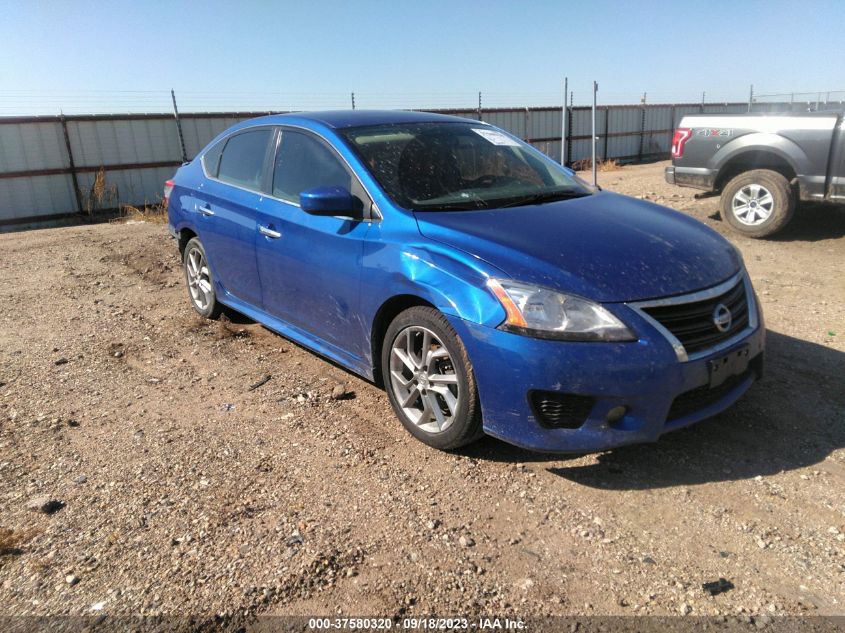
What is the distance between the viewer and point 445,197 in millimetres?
3660

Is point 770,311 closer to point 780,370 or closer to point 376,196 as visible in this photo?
point 780,370

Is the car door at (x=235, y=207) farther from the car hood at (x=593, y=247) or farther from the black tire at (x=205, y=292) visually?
the car hood at (x=593, y=247)

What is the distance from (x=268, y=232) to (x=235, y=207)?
589mm

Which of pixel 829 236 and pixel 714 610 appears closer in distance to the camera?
pixel 714 610

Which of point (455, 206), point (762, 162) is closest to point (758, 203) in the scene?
point (762, 162)

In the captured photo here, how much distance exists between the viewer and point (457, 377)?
3.12 metres

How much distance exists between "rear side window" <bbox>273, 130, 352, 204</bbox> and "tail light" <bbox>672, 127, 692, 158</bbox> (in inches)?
242

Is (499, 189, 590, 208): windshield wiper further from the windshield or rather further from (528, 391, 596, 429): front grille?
(528, 391, 596, 429): front grille

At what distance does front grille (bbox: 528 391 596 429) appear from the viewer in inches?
112

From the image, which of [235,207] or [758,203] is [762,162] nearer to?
Result: [758,203]

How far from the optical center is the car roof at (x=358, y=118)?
4.19m

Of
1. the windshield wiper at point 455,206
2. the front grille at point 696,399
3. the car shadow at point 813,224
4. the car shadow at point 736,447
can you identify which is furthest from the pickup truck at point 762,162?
the windshield wiper at point 455,206

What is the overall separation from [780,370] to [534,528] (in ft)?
8.01

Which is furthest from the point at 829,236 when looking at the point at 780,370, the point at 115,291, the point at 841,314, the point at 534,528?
the point at 115,291
